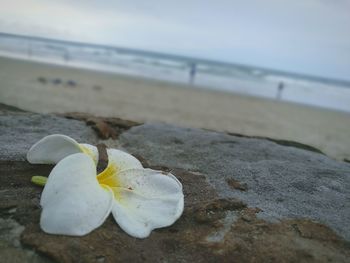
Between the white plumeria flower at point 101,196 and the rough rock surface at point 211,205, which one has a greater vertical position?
the white plumeria flower at point 101,196

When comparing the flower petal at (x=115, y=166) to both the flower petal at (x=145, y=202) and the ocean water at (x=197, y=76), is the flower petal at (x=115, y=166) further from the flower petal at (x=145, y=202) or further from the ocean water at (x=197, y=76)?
the ocean water at (x=197, y=76)

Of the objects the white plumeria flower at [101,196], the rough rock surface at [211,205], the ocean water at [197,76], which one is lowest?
the ocean water at [197,76]

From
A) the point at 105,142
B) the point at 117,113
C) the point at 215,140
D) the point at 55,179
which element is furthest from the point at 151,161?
the point at 117,113

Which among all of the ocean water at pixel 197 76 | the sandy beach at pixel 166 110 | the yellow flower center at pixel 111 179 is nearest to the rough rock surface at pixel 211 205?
the yellow flower center at pixel 111 179

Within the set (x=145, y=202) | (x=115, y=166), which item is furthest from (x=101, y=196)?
(x=115, y=166)

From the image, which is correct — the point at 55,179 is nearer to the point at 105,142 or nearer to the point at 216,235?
the point at 216,235

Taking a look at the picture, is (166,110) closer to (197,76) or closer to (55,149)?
(55,149)
